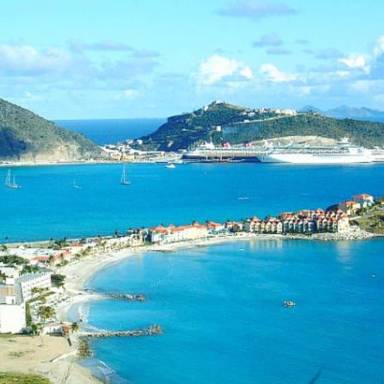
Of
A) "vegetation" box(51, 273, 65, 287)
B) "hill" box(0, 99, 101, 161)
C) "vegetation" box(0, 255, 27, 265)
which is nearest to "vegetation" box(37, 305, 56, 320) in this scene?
"vegetation" box(51, 273, 65, 287)

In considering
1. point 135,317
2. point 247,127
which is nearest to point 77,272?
point 135,317

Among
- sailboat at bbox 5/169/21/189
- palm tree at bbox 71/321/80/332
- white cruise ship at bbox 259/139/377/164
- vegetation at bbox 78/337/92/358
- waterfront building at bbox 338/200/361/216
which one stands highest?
white cruise ship at bbox 259/139/377/164

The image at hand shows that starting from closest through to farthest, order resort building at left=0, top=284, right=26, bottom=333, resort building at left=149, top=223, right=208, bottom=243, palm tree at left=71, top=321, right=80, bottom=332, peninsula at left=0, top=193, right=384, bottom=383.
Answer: peninsula at left=0, top=193, right=384, bottom=383, palm tree at left=71, top=321, right=80, bottom=332, resort building at left=0, top=284, right=26, bottom=333, resort building at left=149, top=223, right=208, bottom=243

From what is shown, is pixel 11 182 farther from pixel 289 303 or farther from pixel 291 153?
pixel 289 303

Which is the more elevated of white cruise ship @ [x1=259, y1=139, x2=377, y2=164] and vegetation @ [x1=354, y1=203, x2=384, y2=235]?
white cruise ship @ [x1=259, y1=139, x2=377, y2=164]

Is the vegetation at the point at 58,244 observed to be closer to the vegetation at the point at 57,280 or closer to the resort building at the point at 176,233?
the resort building at the point at 176,233

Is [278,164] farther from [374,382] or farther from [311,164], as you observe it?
[374,382]

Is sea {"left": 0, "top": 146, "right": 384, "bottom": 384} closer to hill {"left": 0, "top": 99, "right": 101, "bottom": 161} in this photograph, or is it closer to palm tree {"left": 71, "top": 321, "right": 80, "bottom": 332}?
palm tree {"left": 71, "top": 321, "right": 80, "bottom": 332}
